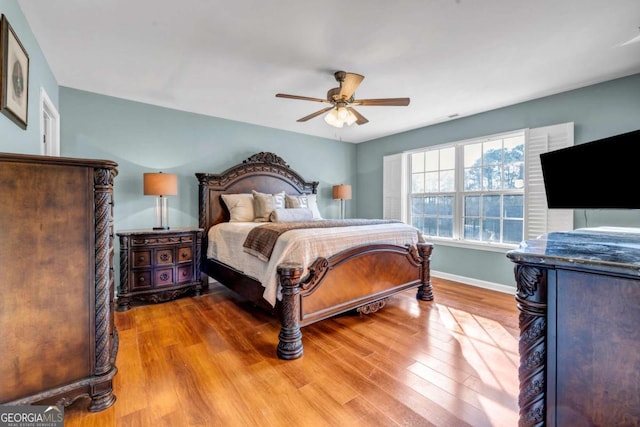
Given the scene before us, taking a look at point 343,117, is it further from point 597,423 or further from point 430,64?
point 597,423

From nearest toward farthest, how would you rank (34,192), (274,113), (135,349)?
1. (34,192)
2. (135,349)
3. (274,113)

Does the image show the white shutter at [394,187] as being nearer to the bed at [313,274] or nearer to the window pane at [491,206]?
the window pane at [491,206]

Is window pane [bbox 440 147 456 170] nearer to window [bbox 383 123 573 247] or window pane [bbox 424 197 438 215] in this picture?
window [bbox 383 123 573 247]

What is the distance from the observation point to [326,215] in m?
5.52

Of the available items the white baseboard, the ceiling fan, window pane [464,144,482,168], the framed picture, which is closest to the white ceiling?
the ceiling fan

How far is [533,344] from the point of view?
101 cm

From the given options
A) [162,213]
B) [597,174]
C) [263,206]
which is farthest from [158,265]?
[597,174]

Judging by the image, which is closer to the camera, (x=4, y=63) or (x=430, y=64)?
(x=4, y=63)

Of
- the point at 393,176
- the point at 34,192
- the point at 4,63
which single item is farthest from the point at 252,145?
the point at 34,192

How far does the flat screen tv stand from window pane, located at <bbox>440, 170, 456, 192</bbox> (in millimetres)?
2482

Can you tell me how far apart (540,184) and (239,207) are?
3.82 m

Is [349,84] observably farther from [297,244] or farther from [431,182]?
[431,182]

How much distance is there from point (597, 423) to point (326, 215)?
15.5 feet

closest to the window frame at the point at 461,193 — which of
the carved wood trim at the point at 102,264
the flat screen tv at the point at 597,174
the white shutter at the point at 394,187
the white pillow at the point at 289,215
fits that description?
the white shutter at the point at 394,187
